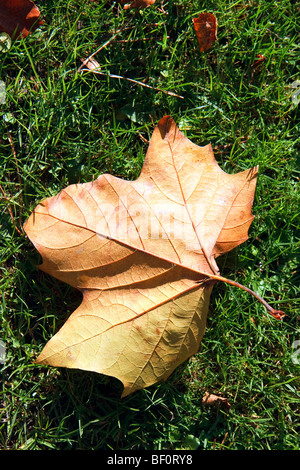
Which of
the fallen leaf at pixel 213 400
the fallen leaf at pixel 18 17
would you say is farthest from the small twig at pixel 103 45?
the fallen leaf at pixel 213 400

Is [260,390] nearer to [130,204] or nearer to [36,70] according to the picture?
[130,204]

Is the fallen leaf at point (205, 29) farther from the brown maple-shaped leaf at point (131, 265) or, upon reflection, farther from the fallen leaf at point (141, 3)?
the brown maple-shaped leaf at point (131, 265)

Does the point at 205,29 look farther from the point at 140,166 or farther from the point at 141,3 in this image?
the point at 140,166

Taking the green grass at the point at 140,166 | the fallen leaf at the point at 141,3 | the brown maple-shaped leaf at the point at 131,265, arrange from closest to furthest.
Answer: the brown maple-shaped leaf at the point at 131,265, the green grass at the point at 140,166, the fallen leaf at the point at 141,3

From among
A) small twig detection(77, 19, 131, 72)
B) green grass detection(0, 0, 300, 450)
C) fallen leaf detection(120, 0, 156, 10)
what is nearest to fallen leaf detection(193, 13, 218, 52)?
green grass detection(0, 0, 300, 450)

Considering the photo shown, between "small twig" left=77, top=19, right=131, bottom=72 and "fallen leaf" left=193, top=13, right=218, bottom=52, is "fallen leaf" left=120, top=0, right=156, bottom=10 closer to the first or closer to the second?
"small twig" left=77, top=19, right=131, bottom=72

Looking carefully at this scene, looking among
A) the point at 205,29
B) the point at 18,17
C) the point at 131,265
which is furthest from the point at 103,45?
the point at 131,265

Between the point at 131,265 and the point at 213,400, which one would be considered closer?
the point at 131,265
